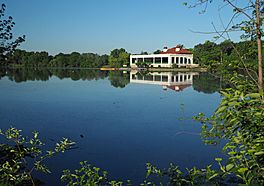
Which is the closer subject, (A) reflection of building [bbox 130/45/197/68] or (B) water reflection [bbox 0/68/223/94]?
(B) water reflection [bbox 0/68/223/94]

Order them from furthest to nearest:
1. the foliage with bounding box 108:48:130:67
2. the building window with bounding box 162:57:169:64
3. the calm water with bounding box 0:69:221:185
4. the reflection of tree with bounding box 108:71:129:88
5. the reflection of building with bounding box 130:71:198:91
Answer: the foliage with bounding box 108:48:130:67
the building window with bounding box 162:57:169:64
the reflection of tree with bounding box 108:71:129:88
the reflection of building with bounding box 130:71:198:91
the calm water with bounding box 0:69:221:185

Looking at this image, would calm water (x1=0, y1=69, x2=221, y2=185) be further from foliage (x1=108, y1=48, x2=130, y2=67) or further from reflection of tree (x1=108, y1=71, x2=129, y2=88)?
foliage (x1=108, y1=48, x2=130, y2=67)

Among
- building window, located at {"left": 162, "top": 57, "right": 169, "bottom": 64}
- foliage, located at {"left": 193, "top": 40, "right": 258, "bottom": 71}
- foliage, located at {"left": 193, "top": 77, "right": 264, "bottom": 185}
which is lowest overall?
foliage, located at {"left": 193, "top": 77, "right": 264, "bottom": 185}

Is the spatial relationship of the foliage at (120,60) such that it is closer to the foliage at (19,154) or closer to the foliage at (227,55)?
the foliage at (19,154)

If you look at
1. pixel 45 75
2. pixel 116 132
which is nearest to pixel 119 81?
pixel 45 75

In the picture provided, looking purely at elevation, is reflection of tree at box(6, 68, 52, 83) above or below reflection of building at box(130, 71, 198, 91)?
above

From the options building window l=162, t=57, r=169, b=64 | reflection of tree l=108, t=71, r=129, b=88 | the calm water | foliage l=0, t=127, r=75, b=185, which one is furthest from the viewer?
building window l=162, t=57, r=169, b=64

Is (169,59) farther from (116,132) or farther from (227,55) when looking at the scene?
(227,55)

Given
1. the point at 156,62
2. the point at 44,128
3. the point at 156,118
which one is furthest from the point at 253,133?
the point at 156,62

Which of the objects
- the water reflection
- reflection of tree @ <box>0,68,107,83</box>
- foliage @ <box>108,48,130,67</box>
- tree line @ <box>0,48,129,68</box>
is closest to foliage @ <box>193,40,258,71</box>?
the water reflection

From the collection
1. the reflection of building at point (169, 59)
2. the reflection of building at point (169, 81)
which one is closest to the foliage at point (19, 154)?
the reflection of building at point (169, 81)

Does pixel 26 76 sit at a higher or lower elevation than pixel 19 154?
higher

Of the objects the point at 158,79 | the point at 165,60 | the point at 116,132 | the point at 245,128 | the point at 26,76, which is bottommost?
the point at 116,132

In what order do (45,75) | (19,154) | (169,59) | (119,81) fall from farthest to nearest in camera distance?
1. (169,59)
2. (45,75)
3. (119,81)
4. (19,154)
